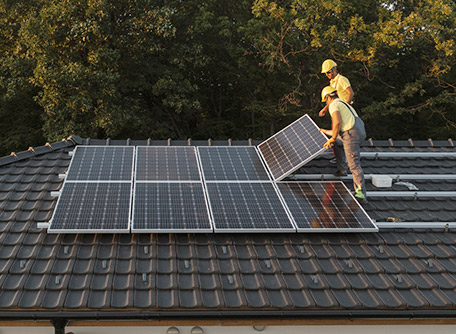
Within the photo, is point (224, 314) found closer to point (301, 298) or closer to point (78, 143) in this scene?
point (301, 298)

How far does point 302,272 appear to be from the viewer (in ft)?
21.1

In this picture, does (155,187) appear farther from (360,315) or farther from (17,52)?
(17,52)

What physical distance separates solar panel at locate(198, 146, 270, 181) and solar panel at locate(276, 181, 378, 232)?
0.60 metres

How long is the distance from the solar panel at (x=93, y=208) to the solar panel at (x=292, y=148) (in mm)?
2652

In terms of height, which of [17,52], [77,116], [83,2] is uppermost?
[83,2]

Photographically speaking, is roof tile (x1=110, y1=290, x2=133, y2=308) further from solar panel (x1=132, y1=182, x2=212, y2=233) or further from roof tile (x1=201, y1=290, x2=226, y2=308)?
solar panel (x1=132, y1=182, x2=212, y2=233)

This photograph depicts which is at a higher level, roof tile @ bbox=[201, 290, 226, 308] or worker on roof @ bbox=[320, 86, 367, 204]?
worker on roof @ bbox=[320, 86, 367, 204]

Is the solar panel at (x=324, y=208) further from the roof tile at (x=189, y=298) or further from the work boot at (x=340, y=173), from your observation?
the roof tile at (x=189, y=298)

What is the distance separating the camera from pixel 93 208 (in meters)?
7.24

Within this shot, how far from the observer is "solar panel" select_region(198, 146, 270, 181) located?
8375mm

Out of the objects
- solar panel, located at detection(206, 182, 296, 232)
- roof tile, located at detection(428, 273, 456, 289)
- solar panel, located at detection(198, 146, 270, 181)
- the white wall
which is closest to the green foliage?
solar panel, located at detection(198, 146, 270, 181)

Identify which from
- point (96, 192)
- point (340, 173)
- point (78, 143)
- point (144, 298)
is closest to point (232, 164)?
point (340, 173)

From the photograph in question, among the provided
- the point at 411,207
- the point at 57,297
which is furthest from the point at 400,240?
the point at 57,297

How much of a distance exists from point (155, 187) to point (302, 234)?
252 centimetres
